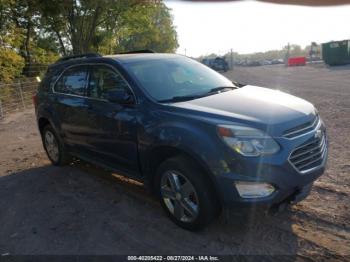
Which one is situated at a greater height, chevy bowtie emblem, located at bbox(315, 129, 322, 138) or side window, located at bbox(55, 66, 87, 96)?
side window, located at bbox(55, 66, 87, 96)

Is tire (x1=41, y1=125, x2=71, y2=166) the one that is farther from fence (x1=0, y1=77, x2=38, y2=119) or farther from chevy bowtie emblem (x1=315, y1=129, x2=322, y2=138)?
fence (x1=0, y1=77, x2=38, y2=119)

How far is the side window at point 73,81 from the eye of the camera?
218 inches

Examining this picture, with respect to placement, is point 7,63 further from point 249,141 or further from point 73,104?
point 249,141

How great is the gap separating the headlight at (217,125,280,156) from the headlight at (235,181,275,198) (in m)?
0.28

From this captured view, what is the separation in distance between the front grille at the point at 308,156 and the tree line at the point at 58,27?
17564 millimetres

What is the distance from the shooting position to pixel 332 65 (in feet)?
128

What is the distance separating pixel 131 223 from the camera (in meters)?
4.38

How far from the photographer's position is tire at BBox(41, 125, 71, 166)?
6.43m

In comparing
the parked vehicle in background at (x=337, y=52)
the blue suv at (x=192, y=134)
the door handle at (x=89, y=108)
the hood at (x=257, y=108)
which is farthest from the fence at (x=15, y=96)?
the parked vehicle in background at (x=337, y=52)

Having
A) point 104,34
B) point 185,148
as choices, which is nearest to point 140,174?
point 185,148

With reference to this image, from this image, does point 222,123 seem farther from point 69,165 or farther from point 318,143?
point 69,165

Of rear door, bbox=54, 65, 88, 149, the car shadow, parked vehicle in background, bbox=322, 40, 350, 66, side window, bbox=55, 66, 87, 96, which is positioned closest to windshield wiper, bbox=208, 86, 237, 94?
the car shadow

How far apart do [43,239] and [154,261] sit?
4.45 feet

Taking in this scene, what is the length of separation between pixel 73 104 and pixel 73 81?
41 centimetres
